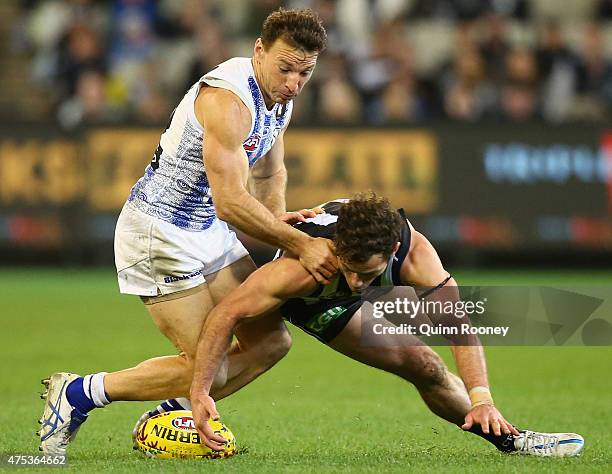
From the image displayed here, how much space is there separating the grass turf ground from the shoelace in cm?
11

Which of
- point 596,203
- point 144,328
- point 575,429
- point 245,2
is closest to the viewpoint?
point 575,429

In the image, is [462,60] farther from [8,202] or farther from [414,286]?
[414,286]

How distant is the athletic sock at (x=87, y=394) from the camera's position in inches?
254

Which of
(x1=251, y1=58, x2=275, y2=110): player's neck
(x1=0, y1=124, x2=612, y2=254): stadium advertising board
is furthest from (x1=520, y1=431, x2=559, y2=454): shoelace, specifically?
(x1=0, y1=124, x2=612, y2=254): stadium advertising board

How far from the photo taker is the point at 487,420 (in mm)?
5684

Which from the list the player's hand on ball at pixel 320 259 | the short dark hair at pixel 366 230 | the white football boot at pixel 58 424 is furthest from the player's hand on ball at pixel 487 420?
the white football boot at pixel 58 424

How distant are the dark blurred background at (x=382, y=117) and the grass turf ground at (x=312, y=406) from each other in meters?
3.04

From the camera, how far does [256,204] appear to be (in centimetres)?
617

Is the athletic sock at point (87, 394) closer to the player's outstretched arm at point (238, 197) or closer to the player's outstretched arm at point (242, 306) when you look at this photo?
the player's outstretched arm at point (242, 306)

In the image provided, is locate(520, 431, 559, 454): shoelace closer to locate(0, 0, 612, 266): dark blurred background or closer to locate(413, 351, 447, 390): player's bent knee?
locate(413, 351, 447, 390): player's bent knee

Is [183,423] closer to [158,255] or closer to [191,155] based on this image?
[158,255]

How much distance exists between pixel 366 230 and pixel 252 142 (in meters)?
0.95

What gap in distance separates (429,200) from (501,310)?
30.7 feet

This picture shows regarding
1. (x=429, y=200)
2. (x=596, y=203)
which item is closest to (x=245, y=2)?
(x=429, y=200)
